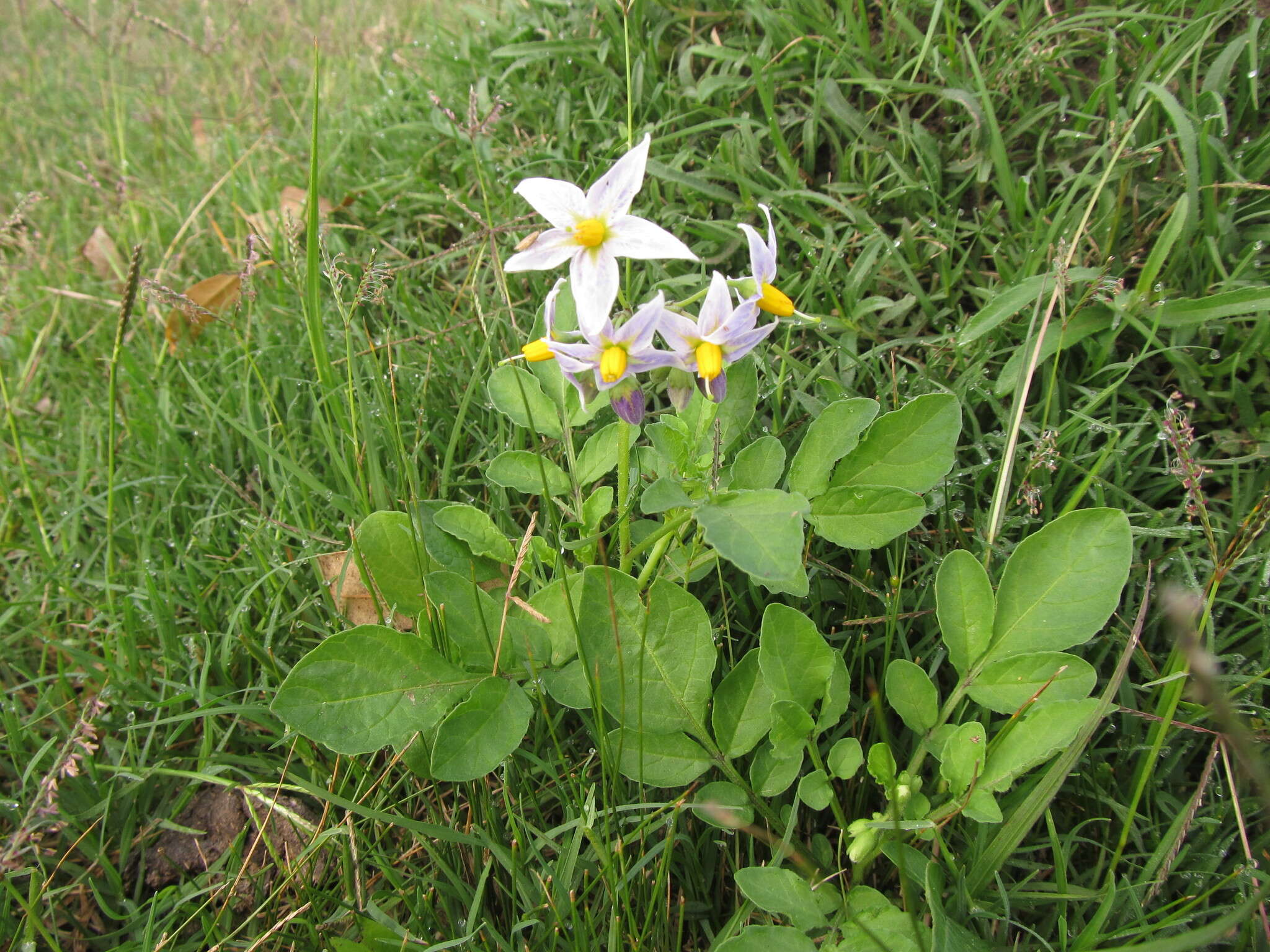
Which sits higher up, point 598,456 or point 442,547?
point 598,456

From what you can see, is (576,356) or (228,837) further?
(228,837)

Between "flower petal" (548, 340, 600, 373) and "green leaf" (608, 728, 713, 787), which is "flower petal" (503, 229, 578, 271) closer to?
"flower petal" (548, 340, 600, 373)

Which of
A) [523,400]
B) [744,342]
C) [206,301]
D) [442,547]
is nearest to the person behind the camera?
[744,342]

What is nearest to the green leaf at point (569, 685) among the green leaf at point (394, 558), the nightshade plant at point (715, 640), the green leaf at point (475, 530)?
the nightshade plant at point (715, 640)

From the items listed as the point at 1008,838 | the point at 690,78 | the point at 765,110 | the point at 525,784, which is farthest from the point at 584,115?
the point at 1008,838

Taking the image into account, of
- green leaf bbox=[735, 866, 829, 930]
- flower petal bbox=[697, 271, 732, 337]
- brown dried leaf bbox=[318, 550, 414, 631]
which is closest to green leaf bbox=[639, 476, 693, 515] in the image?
flower petal bbox=[697, 271, 732, 337]

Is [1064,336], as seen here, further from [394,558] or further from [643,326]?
[394,558]

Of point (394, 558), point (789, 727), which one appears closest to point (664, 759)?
point (789, 727)
